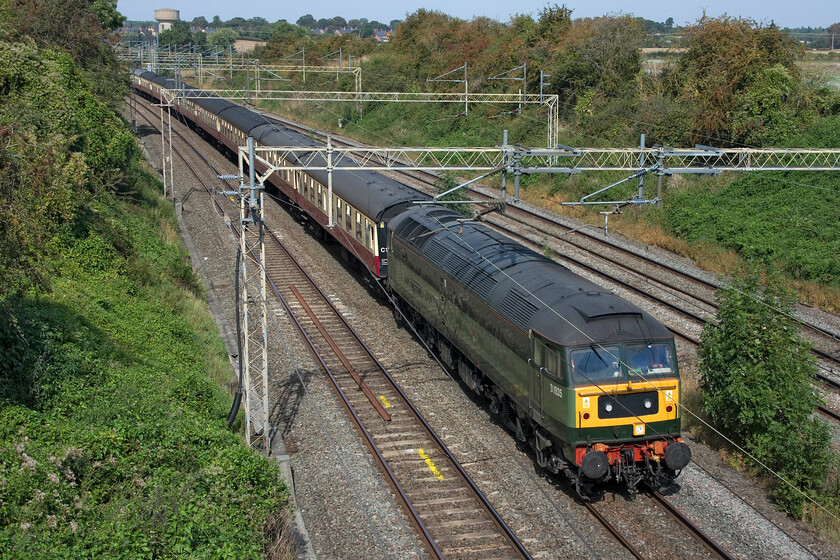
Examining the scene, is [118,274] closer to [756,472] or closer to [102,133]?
[102,133]

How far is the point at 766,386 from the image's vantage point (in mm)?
14047

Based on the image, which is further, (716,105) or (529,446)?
(716,105)

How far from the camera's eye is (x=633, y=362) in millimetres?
12469

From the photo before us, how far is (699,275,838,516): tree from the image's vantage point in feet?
42.6

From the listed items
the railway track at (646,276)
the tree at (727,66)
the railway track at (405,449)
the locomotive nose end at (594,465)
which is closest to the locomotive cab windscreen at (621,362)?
the locomotive nose end at (594,465)

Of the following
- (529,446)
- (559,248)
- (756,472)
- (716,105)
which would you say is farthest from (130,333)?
(716,105)

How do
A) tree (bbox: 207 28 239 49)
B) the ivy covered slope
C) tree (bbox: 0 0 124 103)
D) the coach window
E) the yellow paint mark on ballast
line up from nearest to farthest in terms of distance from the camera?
1. the ivy covered slope
2. the yellow paint mark on ballast
3. the coach window
4. tree (bbox: 0 0 124 103)
5. tree (bbox: 207 28 239 49)

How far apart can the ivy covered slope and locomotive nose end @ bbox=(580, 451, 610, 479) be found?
14.8ft

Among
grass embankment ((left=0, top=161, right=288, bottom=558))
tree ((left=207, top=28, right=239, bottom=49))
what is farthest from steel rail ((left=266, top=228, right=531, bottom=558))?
tree ((left=207, top=28, right=239, bottom=49))

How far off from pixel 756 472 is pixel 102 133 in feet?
76.6

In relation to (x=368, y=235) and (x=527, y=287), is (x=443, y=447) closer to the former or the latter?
(x=527, y=287)

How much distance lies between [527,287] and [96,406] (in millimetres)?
7462

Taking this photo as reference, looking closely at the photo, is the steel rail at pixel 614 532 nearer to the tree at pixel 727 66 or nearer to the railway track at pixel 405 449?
the railway track at pixel 405 449

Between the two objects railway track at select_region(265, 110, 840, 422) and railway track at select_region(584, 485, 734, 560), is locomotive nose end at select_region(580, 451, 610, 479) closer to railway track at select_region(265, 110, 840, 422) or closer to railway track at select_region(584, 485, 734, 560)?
railway track at select_region(584, 485, 734, 560)
